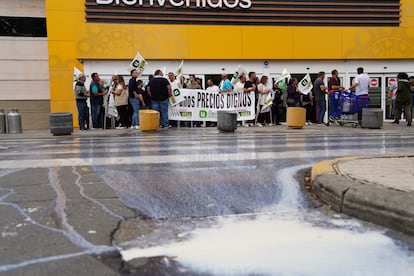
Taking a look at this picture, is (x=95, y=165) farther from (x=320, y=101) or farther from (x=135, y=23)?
(x=135, y=23)

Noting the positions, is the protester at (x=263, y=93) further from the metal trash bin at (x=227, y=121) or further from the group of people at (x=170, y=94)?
the metal trash bin at (x=227, y=121)

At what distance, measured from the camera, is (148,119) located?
13320 millimetres

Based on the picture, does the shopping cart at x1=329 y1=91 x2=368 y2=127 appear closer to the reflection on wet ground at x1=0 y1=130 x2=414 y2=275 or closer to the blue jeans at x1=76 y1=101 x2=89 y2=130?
the reflection on wet ground at x1=0 y1=130 x2=414 y2=275

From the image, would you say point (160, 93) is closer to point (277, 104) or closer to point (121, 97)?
point (121, 97)

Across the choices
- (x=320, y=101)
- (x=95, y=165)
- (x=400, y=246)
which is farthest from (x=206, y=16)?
(x=400, y=246)

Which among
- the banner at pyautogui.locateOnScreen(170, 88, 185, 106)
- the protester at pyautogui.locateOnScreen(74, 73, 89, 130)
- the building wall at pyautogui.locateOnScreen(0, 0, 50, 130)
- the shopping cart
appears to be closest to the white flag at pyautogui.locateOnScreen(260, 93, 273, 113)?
the shopping cart

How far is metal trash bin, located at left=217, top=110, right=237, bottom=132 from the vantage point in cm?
1307

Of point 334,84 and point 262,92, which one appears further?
point 334,84

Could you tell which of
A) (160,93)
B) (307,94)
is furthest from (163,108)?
(307,94)

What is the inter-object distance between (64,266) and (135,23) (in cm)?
1805

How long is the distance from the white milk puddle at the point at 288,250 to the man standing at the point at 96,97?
474 inches

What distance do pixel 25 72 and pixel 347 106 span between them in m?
16.2

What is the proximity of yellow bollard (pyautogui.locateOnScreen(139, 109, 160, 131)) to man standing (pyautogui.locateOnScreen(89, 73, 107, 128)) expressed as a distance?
2.66m

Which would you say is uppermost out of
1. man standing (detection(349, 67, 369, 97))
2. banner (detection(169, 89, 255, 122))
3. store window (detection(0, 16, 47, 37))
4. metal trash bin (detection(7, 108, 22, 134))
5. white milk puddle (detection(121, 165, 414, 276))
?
store window (detection(0, 16, 47, 37))
